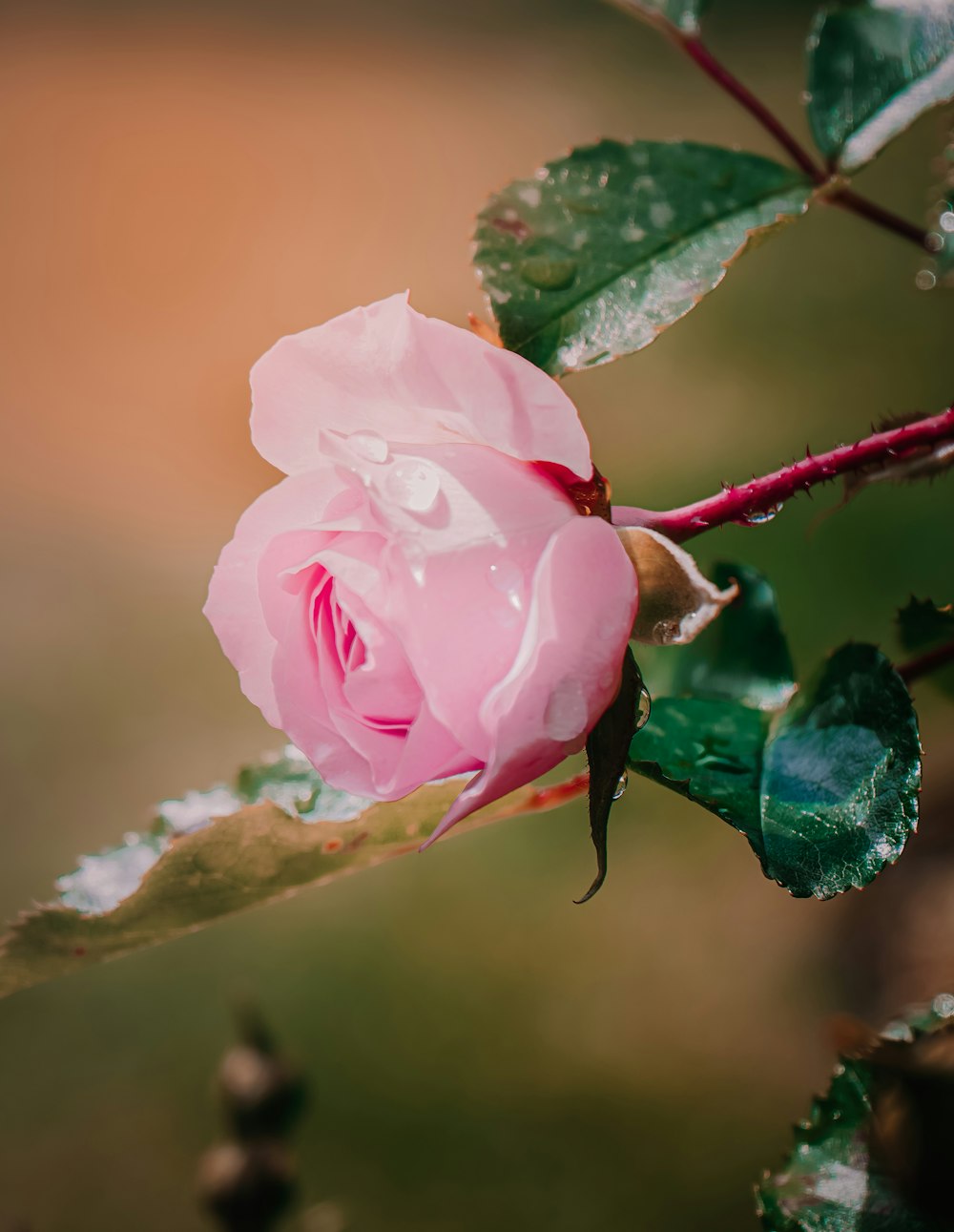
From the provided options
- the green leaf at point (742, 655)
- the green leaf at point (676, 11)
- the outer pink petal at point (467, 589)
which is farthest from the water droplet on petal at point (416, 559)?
the green leaf at point (676, 11)

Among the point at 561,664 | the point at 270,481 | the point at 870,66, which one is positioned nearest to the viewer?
the point at 561,664

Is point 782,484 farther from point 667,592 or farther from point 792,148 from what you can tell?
point 792,148

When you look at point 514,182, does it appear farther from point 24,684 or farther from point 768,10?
point 768,10

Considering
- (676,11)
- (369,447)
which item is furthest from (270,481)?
(369,447)

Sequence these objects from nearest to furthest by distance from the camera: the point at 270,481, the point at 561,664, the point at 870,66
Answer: the point at 561,664, the point at 870,66, the point at 270,481

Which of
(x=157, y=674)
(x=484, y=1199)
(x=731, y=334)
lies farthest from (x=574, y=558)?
(x=731, y=334)

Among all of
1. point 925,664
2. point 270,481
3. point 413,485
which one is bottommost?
point 270,481

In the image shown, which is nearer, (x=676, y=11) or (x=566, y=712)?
(x=566, y=712)

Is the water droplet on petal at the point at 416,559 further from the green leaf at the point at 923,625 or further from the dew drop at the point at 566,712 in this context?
the green leaf at the point at 923,625
